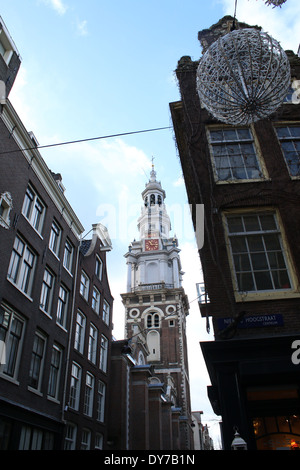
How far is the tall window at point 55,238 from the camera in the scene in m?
18.0

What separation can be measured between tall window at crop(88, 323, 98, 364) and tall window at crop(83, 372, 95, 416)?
1054 mm

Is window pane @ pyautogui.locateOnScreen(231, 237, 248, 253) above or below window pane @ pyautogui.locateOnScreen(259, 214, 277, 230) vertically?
below

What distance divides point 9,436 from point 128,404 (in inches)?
526

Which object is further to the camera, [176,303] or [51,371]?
[176,303]

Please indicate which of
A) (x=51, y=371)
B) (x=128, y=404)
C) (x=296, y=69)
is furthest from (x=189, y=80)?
(x=128, y=404)

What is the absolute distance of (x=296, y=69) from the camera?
43.7 ft

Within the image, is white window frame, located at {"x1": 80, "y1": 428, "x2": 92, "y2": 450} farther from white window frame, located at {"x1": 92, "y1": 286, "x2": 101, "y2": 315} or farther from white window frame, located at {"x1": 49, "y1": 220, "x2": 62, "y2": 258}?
white window frame, located at {"x1": 49, "y1": 220, "x2": 62, "y2": 258}

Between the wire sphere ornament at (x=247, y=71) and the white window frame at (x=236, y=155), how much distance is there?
148 inches

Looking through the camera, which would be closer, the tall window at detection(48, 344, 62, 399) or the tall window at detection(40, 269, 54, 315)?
the tall window at detection(48, 344, 62, 399)

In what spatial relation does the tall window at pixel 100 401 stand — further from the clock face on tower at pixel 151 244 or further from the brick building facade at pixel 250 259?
the clock face on tower at pixel 151 244

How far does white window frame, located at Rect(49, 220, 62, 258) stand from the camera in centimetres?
1798

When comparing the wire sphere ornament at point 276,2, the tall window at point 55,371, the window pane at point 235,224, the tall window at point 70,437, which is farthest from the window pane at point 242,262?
the tall window at point 70,437

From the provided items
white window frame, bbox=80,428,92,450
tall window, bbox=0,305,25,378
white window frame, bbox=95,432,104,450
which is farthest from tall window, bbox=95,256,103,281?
tall window, bbox=0,305,25,378
